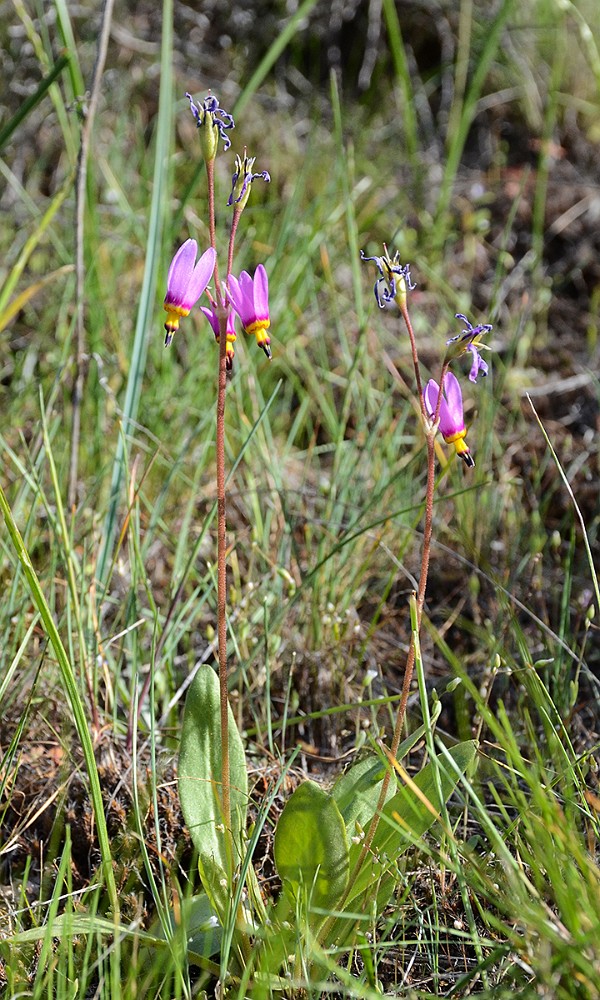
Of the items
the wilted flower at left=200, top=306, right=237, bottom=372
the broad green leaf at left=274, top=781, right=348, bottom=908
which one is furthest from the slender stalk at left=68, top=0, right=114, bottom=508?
the broad green leaf at left=274, top=781, right=348, bottom=908

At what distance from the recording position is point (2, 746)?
1.67m

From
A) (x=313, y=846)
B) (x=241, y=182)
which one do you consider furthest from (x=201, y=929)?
(x=241, y=182)

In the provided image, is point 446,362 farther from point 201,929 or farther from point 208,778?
point 201,929

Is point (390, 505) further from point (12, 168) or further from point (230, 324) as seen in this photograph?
point (12, 168)

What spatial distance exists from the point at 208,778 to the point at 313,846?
207 millimetres

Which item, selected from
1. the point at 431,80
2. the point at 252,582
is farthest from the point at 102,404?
the point at 431,80

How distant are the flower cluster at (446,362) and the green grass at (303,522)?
285 millimetres

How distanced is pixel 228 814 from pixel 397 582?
3.30ft

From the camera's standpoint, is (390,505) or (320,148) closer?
(390,505)

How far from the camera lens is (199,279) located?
3.88ft

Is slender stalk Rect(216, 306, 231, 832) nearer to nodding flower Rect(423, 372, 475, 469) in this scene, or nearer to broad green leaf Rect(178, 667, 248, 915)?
broad green leaf Rect(178, 667, 248, 915)

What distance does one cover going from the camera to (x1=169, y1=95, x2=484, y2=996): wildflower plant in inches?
46.6

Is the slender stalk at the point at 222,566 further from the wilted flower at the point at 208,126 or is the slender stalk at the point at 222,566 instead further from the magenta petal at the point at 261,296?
the wilted flower at the point at 208,126

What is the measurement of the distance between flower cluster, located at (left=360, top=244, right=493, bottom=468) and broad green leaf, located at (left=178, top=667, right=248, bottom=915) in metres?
0.49
